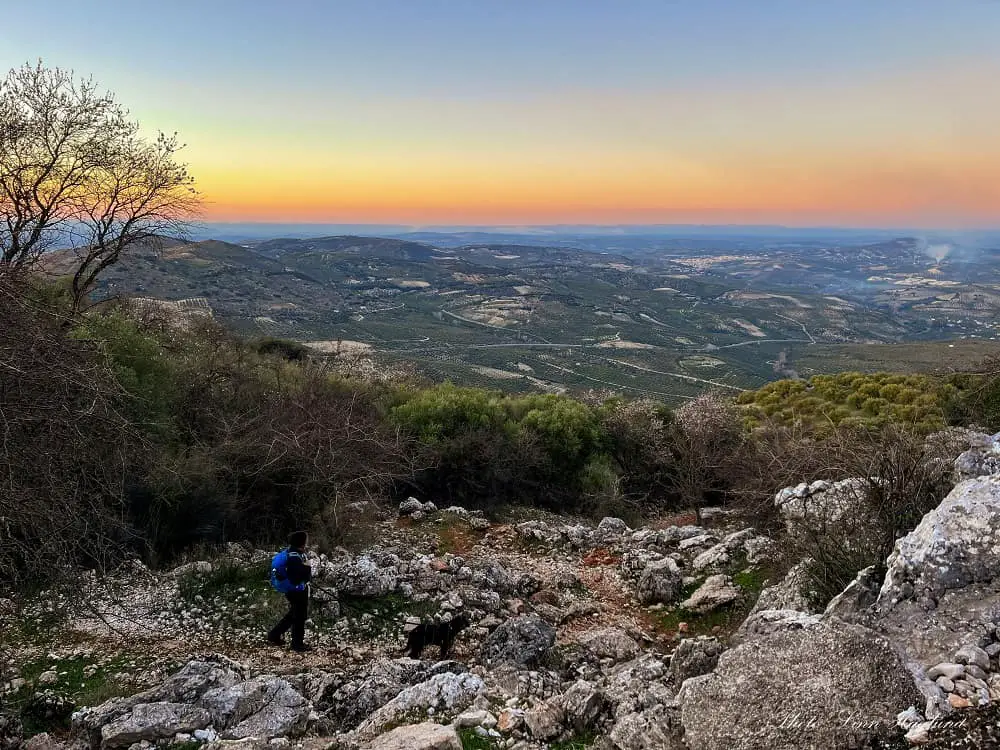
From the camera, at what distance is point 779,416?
25359 millimetres

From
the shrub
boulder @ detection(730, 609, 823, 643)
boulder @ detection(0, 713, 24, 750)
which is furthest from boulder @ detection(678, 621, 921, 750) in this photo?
boulder @ detection(0, 713, 24, 750)

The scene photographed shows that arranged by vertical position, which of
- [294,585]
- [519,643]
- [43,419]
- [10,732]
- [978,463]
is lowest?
[519,643]

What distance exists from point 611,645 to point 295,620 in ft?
14.9

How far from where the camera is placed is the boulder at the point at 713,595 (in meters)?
9.59

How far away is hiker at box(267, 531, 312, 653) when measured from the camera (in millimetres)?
7730

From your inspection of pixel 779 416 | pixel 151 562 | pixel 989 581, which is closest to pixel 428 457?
pixel 151 562

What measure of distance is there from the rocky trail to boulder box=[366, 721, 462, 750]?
0.03 metres

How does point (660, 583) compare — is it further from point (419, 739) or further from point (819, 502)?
point (419, 739)

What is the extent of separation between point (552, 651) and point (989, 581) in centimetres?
507

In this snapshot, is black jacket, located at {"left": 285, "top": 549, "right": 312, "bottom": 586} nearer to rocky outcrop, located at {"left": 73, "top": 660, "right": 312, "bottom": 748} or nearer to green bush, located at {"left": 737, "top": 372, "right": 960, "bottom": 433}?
rocky outcrop, located at {"left": 73, "top": 660, "right": 312, "bottom": 748}

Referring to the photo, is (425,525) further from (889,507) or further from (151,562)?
(889,507)

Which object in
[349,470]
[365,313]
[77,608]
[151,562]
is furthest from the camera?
[365,313]

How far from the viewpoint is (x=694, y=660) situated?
589 centimetres

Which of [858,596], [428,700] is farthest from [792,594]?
[428,700]
